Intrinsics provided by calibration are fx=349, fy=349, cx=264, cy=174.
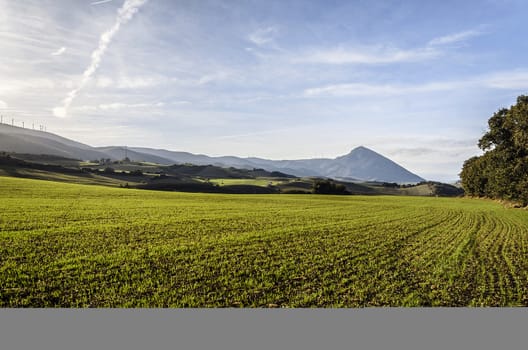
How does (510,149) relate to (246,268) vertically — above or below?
above

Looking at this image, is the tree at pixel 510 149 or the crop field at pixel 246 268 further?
the tree at pixel 510 149

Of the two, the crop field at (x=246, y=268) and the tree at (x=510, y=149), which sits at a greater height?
the tree at (x=510, y=149)

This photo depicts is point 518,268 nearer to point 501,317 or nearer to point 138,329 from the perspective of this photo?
point 501,317

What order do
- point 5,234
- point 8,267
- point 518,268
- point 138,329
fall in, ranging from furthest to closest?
point 5,234
point 518,268
point 8,267
point 138,329

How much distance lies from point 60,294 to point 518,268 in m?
20.9

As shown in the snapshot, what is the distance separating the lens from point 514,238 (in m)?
28.8

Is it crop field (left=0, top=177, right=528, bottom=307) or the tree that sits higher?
the tree

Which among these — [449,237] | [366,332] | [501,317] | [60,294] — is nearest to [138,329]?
[60,294]

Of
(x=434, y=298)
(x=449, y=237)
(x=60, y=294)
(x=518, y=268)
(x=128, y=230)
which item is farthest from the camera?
(x=449, y=237)

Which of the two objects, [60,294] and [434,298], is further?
[434,298]

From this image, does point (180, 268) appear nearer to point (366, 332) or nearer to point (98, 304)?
point (98, 304)

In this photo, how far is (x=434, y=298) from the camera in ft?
43.2

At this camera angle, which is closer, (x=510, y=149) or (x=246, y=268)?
(x=246, y=268)

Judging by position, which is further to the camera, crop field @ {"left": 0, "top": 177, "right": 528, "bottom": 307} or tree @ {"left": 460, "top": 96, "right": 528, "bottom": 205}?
tree @ {"left": 460, "top": 96, "right": 528, "bottom": 205}
